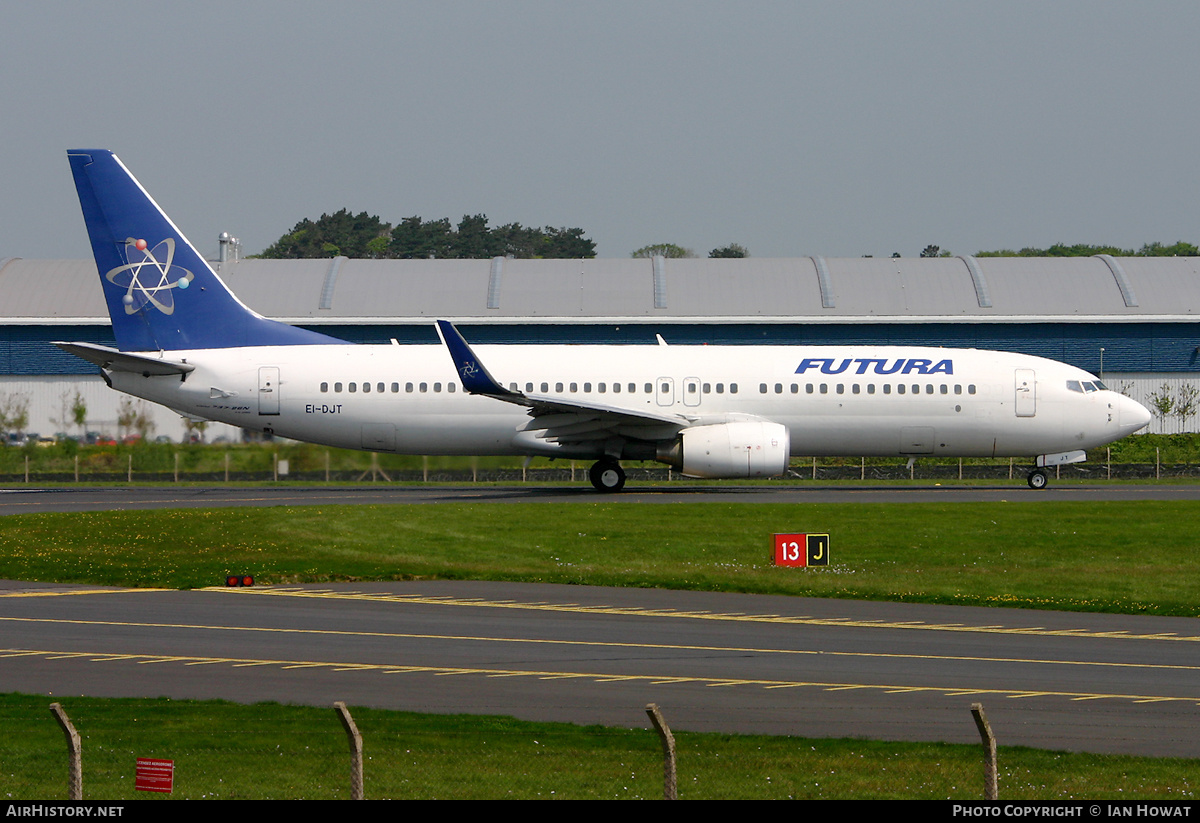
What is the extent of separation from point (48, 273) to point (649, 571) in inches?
2271

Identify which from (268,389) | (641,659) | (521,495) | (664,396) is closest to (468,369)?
(521,495)

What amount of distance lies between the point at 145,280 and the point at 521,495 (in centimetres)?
1344

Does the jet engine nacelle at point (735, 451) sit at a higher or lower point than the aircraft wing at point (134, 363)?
lower

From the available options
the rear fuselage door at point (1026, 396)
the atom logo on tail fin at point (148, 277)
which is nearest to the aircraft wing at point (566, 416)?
the atom logo on tail fin at point (148, 277)

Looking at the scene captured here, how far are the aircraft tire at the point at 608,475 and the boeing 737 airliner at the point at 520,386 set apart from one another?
45mm

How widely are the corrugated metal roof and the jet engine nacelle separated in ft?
102

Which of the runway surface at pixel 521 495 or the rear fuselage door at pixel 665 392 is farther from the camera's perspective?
the rear fuselage door at pixel 665 392

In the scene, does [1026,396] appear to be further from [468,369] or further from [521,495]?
[468,369]

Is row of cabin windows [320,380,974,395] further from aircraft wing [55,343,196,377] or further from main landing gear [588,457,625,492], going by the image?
aircraft wing [55,343,196,377]

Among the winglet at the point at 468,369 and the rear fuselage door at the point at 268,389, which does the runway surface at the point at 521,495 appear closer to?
the rear fuselage door at the point at 268,389

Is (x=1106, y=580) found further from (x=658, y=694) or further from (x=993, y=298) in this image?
(x=993, y=298)

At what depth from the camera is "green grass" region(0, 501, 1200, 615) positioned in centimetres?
2547

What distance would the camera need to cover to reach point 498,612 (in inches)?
870

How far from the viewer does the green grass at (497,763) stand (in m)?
11.6
